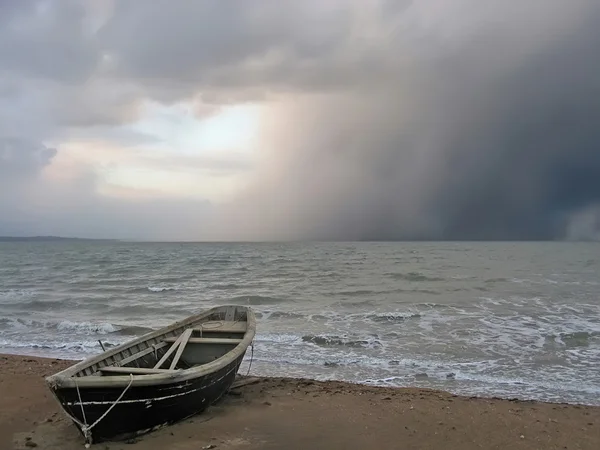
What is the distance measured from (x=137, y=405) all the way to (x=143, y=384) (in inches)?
16.9

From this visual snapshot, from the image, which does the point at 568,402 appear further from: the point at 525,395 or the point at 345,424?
the point at 345,424

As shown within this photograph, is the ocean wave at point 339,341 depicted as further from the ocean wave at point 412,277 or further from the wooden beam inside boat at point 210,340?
the ocean wave at point 412,277

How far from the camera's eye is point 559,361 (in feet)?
43.4

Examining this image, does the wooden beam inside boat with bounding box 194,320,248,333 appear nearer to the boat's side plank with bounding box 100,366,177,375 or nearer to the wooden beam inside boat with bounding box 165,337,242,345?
the wooden beam inside boat with bounding box 165,337,242,345

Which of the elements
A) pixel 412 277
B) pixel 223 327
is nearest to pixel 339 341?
pixel 223 327

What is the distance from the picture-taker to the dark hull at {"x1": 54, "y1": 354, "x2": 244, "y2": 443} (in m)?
6.60

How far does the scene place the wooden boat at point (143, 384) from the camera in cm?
659

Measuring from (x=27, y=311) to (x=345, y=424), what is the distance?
2129 centimetres

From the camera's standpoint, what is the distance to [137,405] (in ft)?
22.9

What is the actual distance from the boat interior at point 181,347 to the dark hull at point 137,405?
1.51 feet

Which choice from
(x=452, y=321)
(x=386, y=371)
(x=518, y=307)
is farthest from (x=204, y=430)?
(x=518, y=307)

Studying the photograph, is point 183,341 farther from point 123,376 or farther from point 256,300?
point 256,300

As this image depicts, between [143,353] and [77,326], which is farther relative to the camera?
[77,326]

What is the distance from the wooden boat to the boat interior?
0.02 metres
